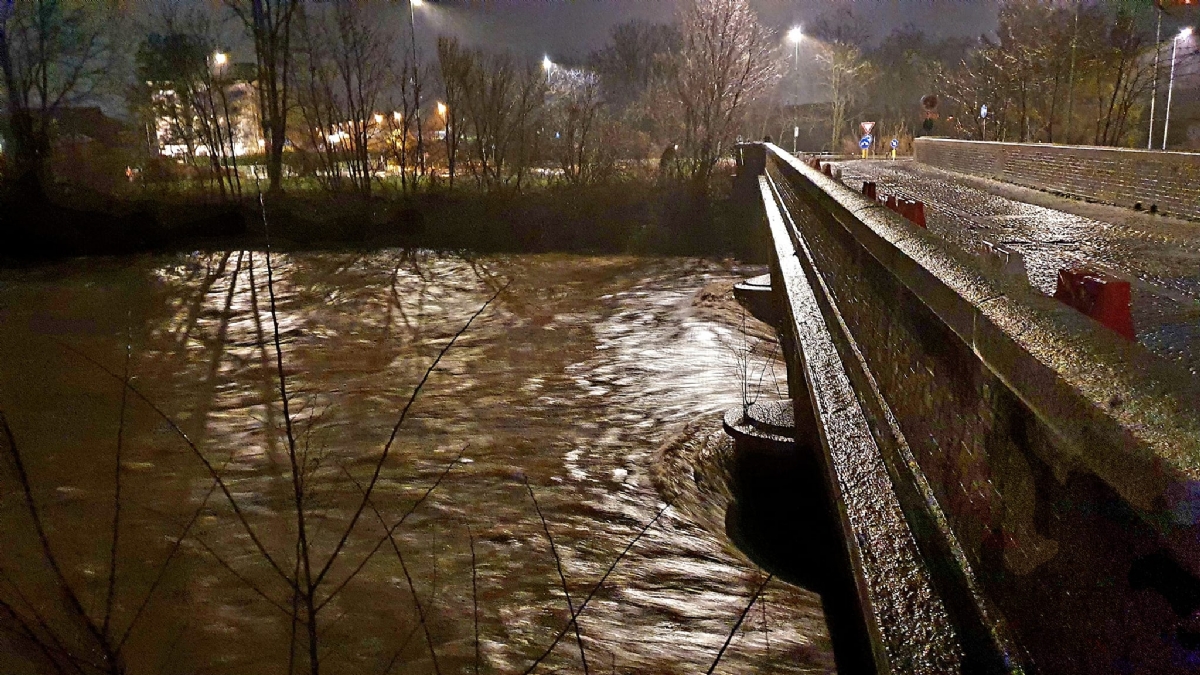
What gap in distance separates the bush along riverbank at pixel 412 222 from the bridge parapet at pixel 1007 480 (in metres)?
25.2

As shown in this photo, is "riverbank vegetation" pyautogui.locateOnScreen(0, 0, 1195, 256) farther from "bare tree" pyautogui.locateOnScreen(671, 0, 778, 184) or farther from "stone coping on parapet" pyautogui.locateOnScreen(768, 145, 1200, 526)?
"stone coping on parapet" pyautogui.locateOnScreen(768, 145, 1200, 526)

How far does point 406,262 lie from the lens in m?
27.9

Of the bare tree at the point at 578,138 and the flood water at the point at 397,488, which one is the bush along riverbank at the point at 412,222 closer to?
the bare tree at the point at 578,138

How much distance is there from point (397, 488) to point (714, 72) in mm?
31856

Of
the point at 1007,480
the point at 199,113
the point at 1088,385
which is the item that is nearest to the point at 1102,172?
→ the point at 1007,480

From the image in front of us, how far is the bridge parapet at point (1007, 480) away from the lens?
1719 mm

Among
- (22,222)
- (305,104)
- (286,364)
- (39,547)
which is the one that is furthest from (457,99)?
(39,547)

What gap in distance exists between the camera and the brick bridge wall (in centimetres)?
1419

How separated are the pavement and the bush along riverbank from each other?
39.5 feet

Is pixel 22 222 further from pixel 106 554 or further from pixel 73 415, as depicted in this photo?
pixel 106 554

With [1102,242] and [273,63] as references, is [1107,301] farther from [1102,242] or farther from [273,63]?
[273,63]

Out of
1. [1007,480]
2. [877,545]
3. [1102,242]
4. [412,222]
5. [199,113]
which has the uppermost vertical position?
[199,113]

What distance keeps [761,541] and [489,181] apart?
28526mm

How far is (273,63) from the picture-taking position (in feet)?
117
